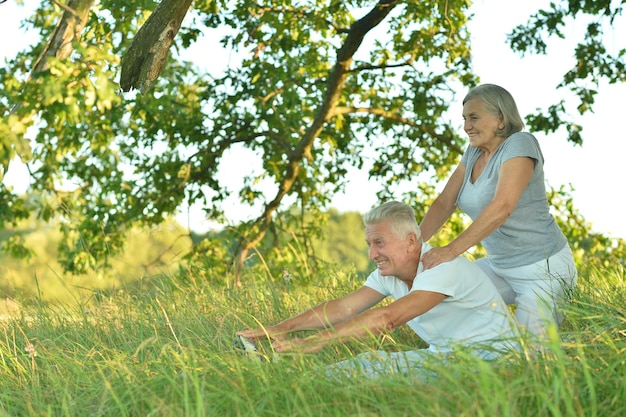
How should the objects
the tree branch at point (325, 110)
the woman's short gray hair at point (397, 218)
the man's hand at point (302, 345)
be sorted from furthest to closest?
the tree branch at point (325, 110)
the woman's short gray hair at point (397, 218)
the man's hand at point (302, 345)

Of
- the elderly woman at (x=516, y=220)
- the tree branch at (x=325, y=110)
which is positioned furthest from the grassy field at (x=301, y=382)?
the tree branch at (x=325, y=110)

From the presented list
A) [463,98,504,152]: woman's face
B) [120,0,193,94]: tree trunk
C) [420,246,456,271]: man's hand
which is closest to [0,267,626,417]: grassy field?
[420,246,456,271]: man's hand

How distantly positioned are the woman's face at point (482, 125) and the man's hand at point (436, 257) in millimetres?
891

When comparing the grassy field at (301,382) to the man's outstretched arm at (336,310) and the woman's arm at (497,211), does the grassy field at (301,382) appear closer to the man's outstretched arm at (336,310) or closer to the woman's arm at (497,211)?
the man's outstretched arm at (336,310)

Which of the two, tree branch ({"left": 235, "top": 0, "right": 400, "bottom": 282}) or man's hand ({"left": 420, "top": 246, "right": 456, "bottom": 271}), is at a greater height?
tree branch ({"left": 235, "top": 0, "right": 400, "bottom": 282})

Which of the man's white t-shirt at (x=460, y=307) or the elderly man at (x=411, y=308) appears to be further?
the man's white t-shirt at (x=460, y=307)

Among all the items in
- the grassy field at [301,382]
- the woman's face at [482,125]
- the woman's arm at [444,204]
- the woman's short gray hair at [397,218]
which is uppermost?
the woman's face at [482,125]

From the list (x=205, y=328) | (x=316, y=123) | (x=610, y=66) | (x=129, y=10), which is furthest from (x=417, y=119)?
(x=205, y=328)

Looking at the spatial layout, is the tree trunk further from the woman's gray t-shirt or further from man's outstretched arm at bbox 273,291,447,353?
man's outstretched arm at bbox 273,291,447,353

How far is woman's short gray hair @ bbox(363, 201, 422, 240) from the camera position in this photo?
417 cm

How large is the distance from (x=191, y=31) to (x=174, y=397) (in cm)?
668

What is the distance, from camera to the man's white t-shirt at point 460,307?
4070 millimetres

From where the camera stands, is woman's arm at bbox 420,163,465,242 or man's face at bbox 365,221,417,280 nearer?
man's face at bbox 365,221,417,280

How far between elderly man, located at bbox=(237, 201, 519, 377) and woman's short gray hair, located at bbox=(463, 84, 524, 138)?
878 mm
